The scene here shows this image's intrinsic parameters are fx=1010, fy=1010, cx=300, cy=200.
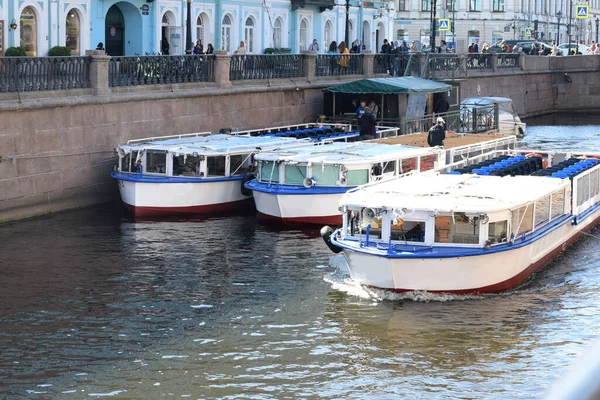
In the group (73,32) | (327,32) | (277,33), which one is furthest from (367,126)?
(327,32)

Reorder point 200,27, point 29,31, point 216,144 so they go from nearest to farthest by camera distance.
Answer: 1. point 216,144
2. point 29,31
3. point 200,27

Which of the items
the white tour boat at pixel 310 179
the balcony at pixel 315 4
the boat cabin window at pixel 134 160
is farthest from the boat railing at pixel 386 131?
the balcony at pixel 315 4

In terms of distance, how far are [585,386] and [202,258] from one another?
730 inches

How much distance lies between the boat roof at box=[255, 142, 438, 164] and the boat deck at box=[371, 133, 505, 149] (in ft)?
7.52

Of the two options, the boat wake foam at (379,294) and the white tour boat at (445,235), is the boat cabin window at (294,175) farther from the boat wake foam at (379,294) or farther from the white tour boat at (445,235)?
the boat wake foam at (379,294)

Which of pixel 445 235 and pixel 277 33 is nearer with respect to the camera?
pixel 445 235

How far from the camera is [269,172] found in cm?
2325

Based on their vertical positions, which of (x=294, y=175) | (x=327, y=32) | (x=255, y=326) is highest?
(x=327, y=32)

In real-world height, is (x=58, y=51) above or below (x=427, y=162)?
above

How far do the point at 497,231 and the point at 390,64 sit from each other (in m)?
26.4

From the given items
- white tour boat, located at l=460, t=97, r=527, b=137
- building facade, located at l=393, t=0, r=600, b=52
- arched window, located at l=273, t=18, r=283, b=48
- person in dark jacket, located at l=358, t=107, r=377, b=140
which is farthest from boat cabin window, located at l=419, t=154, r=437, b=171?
building facade, located at l=393, t=0, r=600, b=52

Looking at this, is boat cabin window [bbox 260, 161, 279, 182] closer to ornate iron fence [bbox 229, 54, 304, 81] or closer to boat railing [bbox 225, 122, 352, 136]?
boat railing [bbox 225, 122, 352, 136]

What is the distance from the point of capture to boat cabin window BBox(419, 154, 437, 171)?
25.7 m

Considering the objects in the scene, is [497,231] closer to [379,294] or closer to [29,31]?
[379,294]
